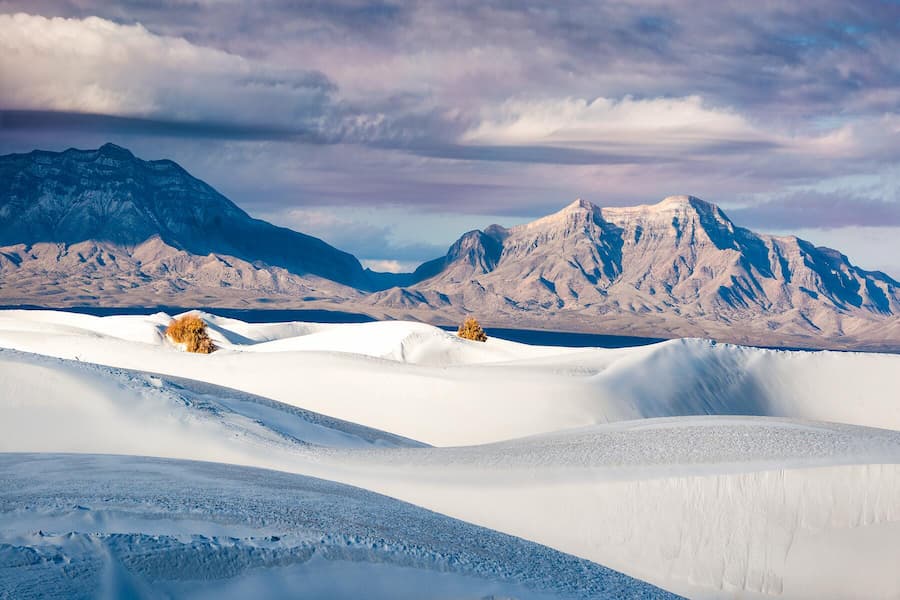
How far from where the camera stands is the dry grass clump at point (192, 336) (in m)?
64.1

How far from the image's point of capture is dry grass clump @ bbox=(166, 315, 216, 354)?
64.1 metres

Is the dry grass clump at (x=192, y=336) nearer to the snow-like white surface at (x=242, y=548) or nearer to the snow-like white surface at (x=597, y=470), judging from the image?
the snow-like white surface at (x=597, y=470)

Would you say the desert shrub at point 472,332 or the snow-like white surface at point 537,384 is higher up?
the desert shrub at point 472,332

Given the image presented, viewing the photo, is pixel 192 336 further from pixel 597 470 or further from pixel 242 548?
pixel 242 548

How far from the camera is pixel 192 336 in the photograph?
64.8m

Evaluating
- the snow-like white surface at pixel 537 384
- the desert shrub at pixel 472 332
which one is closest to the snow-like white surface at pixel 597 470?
the snow-like white surface at pixel 537 384

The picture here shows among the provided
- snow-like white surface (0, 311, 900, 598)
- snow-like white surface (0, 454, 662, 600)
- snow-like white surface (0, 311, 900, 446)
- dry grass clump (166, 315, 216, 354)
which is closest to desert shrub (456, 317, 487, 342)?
dry grass clump (166, 315, 216, 354)

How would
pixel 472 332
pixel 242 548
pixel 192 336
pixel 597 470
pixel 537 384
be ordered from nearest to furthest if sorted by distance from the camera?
pixel 242 548 < pixel 597 470 < pixel 537 384 < pixel 192 336 < pixel 472 332

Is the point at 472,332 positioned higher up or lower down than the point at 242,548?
higher up

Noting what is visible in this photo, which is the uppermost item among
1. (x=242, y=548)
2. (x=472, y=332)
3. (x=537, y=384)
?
(x=472, y=332)

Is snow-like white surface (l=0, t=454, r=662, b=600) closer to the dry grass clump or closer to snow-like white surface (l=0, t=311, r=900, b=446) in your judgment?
snow-like white surface (l=0, t=311, r=900, b=446)

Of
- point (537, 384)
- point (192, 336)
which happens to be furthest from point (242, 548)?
point (192, 336)

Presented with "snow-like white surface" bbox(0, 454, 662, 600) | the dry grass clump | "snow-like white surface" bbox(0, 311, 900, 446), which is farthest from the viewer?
the dry grass clump

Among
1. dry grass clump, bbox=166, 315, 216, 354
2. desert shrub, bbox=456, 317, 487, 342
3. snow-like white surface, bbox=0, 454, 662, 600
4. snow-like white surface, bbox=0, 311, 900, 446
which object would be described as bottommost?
snow-like white surface, bbox=0, 454, 662, 600
